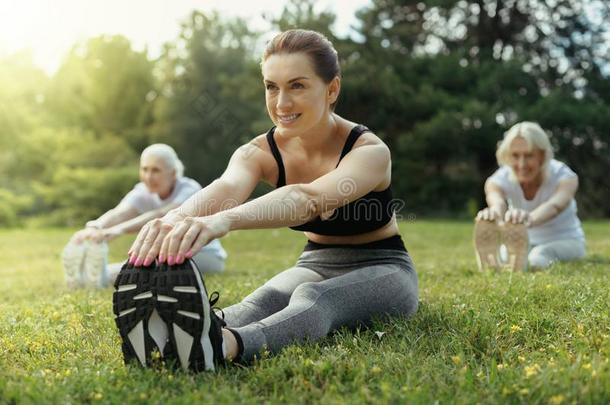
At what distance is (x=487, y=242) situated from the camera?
5.93 m

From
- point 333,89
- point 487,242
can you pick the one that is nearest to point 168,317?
point 333,89

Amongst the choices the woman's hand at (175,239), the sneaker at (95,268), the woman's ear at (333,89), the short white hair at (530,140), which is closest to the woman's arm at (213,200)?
the woman's hand at (175,239)

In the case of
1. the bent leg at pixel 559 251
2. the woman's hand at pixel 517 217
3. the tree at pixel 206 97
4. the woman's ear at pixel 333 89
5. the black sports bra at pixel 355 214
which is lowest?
the bent leg at pixel 559 251

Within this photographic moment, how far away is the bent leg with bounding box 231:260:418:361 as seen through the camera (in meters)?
2.80

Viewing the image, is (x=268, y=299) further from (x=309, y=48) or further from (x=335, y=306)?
(x=309, y=48)

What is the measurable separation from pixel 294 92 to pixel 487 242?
340 centimetres

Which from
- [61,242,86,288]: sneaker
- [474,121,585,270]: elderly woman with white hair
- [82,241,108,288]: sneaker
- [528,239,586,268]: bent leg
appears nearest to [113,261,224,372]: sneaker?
[82,241,108,288]: sneaker

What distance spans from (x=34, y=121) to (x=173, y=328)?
2977 centimetres

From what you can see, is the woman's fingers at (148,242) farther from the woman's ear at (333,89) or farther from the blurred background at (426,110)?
the blurred background at (426,110)

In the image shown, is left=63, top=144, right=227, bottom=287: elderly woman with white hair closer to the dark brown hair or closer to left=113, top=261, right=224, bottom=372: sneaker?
the dark brown hair

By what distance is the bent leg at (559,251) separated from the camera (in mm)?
6402

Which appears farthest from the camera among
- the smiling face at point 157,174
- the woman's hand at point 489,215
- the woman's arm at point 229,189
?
the smiling face at point 157,174

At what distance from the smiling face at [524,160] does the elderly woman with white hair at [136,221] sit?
3173 millimetres

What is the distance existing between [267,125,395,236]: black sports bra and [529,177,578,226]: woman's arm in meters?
3.12
